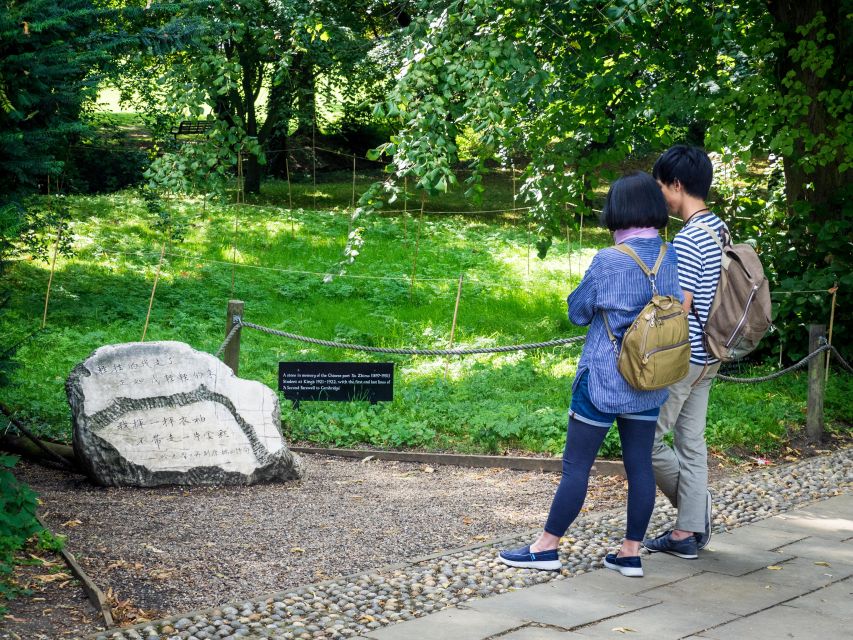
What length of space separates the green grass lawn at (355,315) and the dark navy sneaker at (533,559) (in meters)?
2.63

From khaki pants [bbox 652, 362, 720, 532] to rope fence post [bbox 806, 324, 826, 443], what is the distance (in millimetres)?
3351

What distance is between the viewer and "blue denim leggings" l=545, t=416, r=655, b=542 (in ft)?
14.1

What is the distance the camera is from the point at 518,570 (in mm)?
4543

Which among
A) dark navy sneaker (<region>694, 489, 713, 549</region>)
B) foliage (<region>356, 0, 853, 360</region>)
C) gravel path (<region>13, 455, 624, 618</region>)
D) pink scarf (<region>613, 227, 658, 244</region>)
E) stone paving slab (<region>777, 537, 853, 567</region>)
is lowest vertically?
gravel path (<region>13, 455, 624, 618</region>)

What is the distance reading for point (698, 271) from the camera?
4473 mm

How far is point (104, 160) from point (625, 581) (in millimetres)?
18859

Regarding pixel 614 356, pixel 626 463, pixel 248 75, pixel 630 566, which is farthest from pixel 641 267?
pixel 248 75

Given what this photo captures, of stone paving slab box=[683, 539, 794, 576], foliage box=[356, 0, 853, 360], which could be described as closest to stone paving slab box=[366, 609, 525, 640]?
stone paving slab box=[683, 539, 794, 576]

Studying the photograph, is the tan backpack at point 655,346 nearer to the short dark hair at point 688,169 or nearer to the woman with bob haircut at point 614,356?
the woman with bob haircut at point 614,356

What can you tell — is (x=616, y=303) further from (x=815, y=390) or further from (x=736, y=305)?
(x=815, y=390)

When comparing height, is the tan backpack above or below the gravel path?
above

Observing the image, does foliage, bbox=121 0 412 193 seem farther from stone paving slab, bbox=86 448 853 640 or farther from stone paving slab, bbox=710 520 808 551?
stone paving slab, bbox=710 520 808 551

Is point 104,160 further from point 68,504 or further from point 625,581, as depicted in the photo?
point 625,581

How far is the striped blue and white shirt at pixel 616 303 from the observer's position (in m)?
4.19
